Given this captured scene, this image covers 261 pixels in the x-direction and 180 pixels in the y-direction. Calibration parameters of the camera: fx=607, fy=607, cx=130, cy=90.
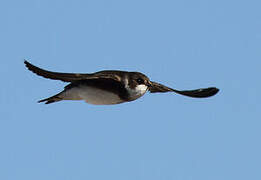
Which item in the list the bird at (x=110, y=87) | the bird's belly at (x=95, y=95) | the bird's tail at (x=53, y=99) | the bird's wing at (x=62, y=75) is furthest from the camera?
the bird's tail at (x=53, y=99)

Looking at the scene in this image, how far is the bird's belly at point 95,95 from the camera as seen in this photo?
12.6 m

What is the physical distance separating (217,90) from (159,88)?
4.79 ft

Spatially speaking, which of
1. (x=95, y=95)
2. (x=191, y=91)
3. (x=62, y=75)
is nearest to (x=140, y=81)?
(x=95, y=95)

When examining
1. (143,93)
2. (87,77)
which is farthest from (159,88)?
(87,77)

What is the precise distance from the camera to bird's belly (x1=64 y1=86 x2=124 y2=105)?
41.3 ft

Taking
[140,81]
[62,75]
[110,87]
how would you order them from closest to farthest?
1. [62,75]
2. [110,87]
3. [140,81]

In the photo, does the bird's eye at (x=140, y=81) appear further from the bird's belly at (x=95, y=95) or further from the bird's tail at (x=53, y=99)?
the bird's tail at (x=53, y=99)

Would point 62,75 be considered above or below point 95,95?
above

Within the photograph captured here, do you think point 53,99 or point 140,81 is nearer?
point 140,81

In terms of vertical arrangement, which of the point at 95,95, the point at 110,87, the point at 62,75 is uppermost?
the point at 62,75

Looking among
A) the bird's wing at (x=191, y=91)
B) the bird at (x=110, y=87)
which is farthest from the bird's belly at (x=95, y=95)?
the bird's wing at (x=191, y=91)

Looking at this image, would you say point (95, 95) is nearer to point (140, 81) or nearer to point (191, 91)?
point (140, 81)

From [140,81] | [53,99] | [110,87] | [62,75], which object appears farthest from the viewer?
[53,99]

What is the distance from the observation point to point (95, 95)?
12.7 m
